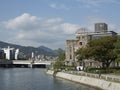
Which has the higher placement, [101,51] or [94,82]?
[101,51]

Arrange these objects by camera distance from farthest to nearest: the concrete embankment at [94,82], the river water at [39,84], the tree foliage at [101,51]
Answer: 1. the tree foliage at [101,51]
2. the river water at [39,84]
3. the concrete embankment at [94,82]

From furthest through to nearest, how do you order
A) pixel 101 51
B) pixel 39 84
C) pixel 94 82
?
pixel 101 51, pixel 39 84, pixel 94 82

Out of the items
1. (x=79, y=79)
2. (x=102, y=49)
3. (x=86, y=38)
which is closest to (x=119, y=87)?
(x=79, y=79)

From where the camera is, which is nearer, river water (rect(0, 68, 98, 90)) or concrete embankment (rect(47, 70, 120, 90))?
concrete embankment (rect(47, 70, 120, 90))

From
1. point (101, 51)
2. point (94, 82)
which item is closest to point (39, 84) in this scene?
point (94, 82)

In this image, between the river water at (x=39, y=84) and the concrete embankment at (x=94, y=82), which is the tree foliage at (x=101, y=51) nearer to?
the concrete embankment at (x=94, y=82)

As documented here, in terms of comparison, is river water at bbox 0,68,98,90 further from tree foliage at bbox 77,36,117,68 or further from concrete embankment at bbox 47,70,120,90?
tree foliage at bbox 77,36,117,68

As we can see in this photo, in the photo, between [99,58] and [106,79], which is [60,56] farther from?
[106,79]

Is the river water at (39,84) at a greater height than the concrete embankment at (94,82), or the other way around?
the concrete embankment at (94,82)

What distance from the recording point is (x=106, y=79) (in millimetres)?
62375

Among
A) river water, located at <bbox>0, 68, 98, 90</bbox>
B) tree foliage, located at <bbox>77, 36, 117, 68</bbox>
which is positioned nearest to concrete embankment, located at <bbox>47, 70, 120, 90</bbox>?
river water, located at <bbox>0, 68, 98, 90</bbox>

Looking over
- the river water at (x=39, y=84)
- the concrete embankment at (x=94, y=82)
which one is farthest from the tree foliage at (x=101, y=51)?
the river water at (x=39, y=84)

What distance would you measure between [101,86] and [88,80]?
9574mm

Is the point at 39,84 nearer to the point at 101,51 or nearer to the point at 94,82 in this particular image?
the point at 94,82
